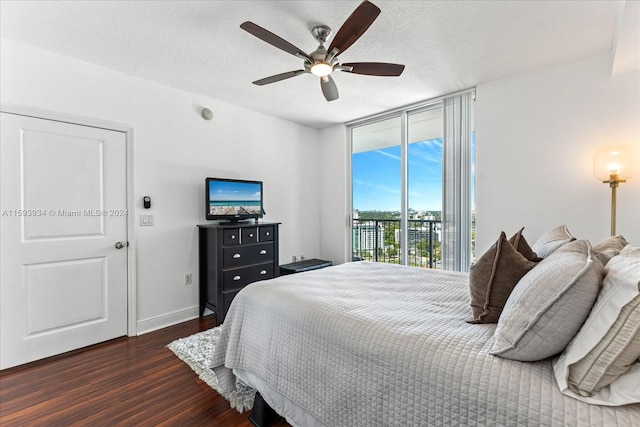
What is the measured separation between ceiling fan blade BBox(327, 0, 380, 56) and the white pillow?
5.22ft

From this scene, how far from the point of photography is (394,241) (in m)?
4.35

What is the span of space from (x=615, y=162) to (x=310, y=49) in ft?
8.67

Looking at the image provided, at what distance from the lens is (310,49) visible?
2496 mm

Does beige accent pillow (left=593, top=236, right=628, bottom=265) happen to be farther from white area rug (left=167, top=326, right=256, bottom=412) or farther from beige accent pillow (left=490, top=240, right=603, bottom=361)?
white area rug (left=167, top=326, right=256, bottom=412)

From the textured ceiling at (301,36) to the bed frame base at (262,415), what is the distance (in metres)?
2.44

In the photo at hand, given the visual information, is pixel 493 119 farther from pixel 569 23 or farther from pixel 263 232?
pixel 263 232

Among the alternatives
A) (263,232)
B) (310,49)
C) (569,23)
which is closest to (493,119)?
(569,23)

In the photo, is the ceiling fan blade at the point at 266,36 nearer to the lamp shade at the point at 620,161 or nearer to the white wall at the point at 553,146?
the white wall at the point at 553,146

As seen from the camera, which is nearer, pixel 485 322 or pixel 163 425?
pixel 485 322

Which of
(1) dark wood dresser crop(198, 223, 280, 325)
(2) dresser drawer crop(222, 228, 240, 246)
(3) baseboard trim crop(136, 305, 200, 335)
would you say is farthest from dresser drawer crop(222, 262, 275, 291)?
(3) baseboard trim crop(136, 305, 200, 335)

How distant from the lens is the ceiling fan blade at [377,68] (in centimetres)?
215

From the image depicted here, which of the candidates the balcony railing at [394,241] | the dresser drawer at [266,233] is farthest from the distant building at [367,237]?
the dresser drawer at [266,233]

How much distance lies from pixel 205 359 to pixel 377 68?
263 centimetres

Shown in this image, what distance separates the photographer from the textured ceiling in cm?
196
